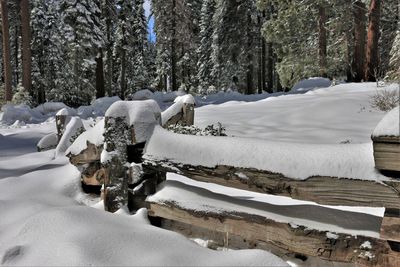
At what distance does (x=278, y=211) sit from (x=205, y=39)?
131ft

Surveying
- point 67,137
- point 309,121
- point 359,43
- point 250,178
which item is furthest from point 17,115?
point 250,178

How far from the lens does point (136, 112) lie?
3.54 m

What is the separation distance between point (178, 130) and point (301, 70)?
1360 cm

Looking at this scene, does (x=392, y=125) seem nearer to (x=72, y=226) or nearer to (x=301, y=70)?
(x=72, y=226)

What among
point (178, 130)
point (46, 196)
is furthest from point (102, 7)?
point (46, 196)

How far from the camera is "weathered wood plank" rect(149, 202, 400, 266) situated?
234cm

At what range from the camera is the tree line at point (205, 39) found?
53.7 feet

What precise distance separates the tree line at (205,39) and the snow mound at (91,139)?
935cm

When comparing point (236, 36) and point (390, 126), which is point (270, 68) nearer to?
point (236, 36)

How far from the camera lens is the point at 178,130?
20.9 feet

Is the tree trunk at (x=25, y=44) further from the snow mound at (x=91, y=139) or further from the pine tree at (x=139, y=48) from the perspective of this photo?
the pine tree at (x=139, y=48)

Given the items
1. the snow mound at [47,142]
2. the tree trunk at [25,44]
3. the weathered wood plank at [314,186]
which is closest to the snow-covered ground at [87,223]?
the weathered wood plank at [314,186]

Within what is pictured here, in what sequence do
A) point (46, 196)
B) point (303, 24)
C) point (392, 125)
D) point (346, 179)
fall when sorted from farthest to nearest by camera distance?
point (303, 24), point (46, 196), point (346, 179), point (392, 125)

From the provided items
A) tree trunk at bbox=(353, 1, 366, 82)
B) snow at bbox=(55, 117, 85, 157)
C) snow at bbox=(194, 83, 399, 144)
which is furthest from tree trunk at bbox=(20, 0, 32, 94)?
tree trunk at bbox=(353, 1, 366, 82)
